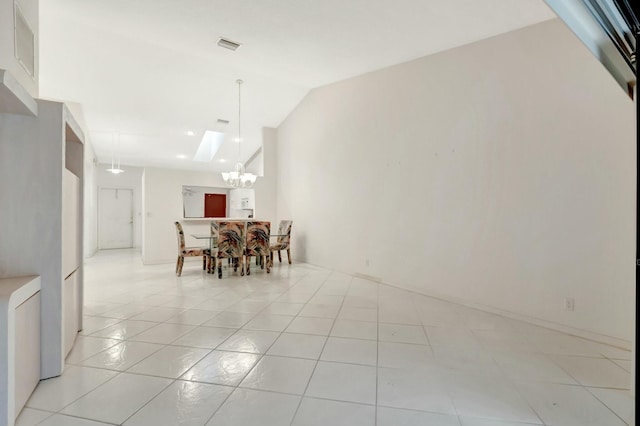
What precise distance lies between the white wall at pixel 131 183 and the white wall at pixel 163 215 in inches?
157

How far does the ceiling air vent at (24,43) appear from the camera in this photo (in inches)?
86.7

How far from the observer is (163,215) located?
20.7 ft

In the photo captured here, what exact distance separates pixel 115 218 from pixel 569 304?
36.6 feet

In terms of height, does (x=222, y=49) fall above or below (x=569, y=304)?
above

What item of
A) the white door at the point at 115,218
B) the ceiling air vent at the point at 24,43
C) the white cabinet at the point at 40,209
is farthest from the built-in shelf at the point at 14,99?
the white door at the point at 115,218

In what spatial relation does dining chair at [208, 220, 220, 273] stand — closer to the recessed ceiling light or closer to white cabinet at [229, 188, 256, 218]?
the recessed ceiling light

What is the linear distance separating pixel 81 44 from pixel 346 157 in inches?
164

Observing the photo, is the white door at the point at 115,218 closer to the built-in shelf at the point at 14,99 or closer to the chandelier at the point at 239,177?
the chandelier at the point at 239,177

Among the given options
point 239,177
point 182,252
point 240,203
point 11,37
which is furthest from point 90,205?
point 11,37

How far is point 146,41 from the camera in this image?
4.06 m

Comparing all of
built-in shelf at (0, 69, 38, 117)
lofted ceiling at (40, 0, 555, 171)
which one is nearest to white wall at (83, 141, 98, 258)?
lofted ceiling at (40, 0, 555, 171)

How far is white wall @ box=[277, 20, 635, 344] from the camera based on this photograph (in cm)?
239

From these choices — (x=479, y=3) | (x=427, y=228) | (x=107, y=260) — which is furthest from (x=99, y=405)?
(x=107, y=260)

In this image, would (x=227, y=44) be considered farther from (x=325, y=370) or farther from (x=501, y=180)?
(x=325, y=370)
